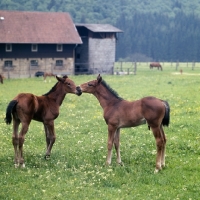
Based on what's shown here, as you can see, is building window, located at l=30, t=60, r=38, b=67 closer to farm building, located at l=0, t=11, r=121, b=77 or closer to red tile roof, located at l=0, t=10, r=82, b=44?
farm building, located at l=0, t=11, r=121, b=77

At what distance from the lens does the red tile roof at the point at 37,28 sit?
59.8 metres

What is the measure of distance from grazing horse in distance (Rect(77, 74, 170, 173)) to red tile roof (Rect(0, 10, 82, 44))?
47.6 metres

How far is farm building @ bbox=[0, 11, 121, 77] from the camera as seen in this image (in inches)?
2331

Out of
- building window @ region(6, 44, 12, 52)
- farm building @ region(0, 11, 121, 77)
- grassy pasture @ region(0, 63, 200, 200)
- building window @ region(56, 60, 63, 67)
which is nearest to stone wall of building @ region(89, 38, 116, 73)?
farm building @ region(0, 11, 121, 77)

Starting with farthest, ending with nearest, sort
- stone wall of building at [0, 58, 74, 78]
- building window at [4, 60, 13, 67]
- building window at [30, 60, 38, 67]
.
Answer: building window at [30, 60, 38, 67] < building window at [4, 60, 13, 67] < stone wall of building at [0, 58, 74, 78]

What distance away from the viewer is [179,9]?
140 m

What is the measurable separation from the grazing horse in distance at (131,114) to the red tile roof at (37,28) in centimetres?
4758

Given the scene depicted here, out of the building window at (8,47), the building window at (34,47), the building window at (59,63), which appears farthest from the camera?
the building window at (59,63)

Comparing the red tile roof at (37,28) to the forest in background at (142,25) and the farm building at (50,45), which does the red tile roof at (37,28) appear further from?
the forest in background at (142,25)

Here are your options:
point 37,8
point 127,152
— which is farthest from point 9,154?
point 37,8

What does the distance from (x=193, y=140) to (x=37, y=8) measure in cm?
11056

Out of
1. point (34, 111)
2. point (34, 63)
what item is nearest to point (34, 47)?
point (34, 63)

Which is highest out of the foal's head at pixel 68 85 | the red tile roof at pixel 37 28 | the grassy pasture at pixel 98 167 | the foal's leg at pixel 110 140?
the foal's head at pixel 68 85

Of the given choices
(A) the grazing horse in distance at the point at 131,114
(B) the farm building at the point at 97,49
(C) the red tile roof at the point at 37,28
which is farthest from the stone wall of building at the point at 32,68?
(A) the grazing horse in distance at the point at 131,114
